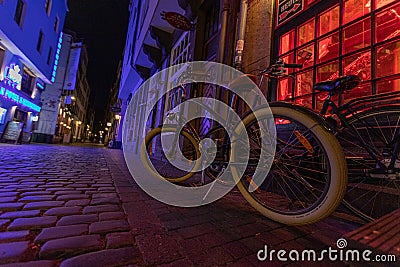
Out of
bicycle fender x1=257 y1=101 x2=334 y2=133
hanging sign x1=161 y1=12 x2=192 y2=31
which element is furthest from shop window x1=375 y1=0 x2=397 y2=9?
hanging sign x1=161 y1=12 x2=192 y2=31

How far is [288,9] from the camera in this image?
3699 mm

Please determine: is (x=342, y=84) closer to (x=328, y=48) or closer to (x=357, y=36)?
(x=357, y=36)

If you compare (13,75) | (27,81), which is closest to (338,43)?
(13,75)

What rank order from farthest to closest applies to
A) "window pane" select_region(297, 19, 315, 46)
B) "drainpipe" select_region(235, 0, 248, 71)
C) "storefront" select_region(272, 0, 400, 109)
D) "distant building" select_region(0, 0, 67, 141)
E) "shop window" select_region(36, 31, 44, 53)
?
"shop window" select_region(36, 31, 44, 53) < "distant building" select_region(0, 0, 67, 141) < "drainpipe" select_region(235, 0, 248, 71) < "window pane" select_region(297, 19, 315, 46) < "storefront" select_region(272, 0, 400, 109)

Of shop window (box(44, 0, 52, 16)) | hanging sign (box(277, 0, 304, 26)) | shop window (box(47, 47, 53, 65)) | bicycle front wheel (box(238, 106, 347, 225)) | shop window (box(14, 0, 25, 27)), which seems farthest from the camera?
shop window (box(47, 47, 53, 65))

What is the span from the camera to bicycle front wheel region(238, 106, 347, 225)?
1496 millimetres

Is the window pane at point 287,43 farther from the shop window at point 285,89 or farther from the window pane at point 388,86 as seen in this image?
the window pane at point 388,86

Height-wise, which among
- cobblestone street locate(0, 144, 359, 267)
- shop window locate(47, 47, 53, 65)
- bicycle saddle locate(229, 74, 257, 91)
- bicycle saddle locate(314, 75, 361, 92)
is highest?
shop window locate(47, 47, 53, 65)

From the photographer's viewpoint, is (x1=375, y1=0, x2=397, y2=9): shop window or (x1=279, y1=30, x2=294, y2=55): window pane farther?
(x1=279, y1=30, x2=294, y2=55): window pane

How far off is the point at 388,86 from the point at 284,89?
4.76 feet

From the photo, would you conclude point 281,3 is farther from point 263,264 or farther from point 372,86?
point 263,264

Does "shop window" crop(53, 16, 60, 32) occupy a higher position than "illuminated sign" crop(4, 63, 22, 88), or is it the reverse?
"shop window" crop(53, 16, 60, 32)

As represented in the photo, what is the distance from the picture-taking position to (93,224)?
154 centimetres

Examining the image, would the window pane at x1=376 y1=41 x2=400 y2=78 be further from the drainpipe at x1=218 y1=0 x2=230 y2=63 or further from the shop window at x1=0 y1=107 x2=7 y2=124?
the shop window at x1=0 y1=107 x2=7 y2=124
